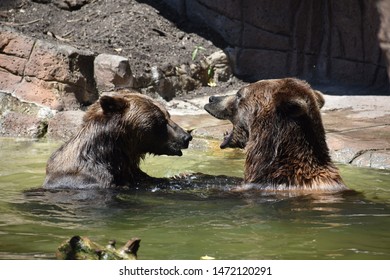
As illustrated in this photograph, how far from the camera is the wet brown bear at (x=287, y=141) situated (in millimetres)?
7086

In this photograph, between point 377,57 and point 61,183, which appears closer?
point 61,183

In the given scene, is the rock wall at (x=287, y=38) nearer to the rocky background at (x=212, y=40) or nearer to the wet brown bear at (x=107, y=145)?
the rocky background at (x=212, y=40)

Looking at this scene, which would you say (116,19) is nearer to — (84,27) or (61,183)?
(84,27)

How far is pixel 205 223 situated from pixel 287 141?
121 centimetres

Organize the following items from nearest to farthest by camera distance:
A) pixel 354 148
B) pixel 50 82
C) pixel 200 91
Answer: pixel 354 148, pixel 50 82, pixel 200 91

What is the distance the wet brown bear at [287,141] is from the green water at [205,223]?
21 centimetres

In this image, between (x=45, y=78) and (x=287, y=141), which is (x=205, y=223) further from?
(x=45, y=78)

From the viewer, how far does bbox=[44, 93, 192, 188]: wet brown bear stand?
7531 mm

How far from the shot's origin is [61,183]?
754 centimetres

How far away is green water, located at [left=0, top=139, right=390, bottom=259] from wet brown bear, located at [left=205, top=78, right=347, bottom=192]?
207 millimetres

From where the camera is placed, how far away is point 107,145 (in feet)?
24.8
